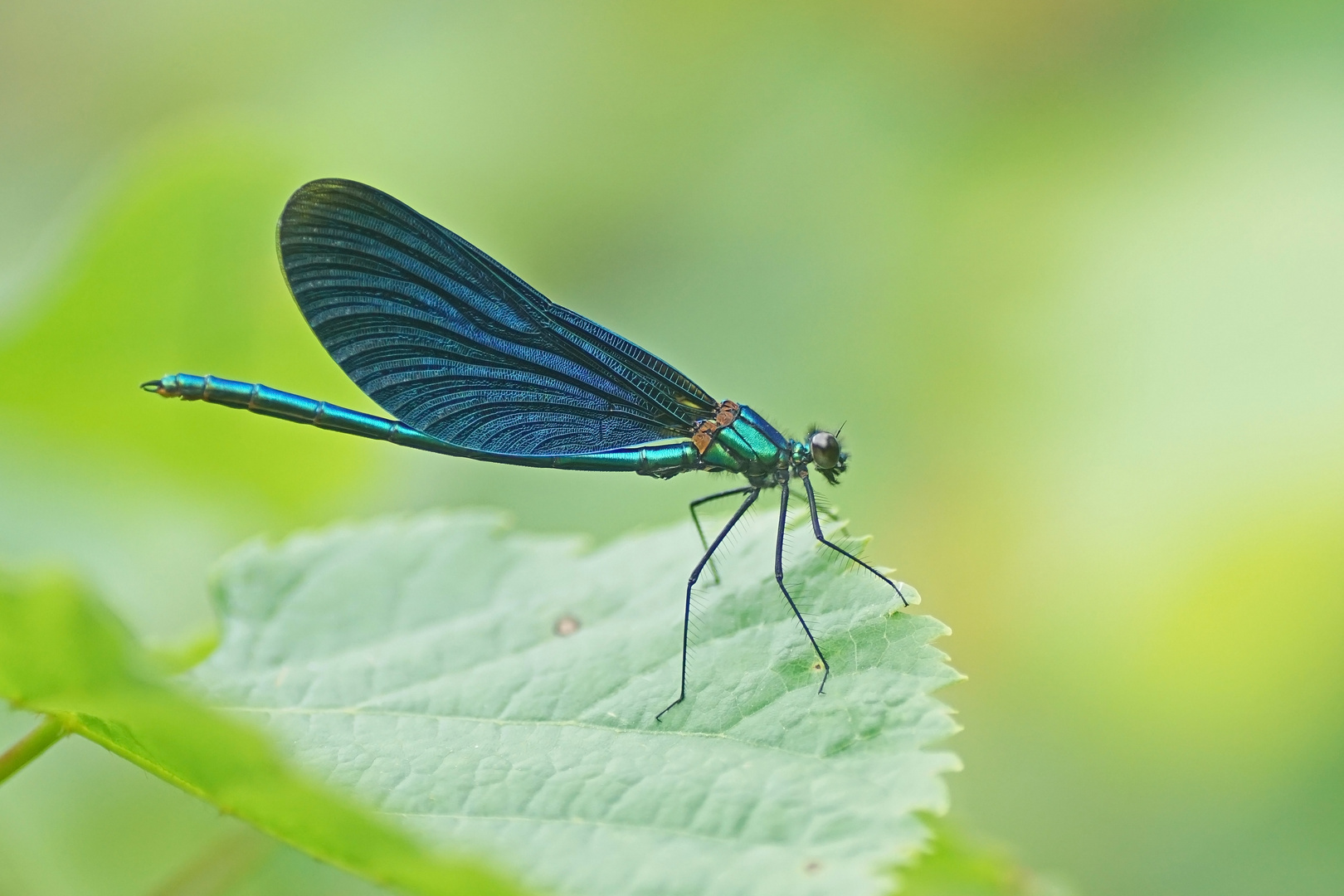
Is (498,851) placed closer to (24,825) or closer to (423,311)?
(423,311)

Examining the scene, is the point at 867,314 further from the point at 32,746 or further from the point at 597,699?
the point at 32,746

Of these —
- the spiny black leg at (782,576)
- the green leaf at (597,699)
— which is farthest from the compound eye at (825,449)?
the green leaf at (597,699)

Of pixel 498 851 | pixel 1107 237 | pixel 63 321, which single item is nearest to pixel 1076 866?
pixel 1107 237

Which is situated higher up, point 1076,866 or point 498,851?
point 1076,866

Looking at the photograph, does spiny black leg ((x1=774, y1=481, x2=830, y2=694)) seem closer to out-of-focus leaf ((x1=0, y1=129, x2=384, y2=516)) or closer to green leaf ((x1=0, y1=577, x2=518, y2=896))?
green leaf ((x1=0, y1=577, x2=518, y2=896))

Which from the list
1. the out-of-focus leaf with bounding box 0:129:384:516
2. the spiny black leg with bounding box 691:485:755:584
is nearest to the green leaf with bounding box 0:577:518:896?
the spiny black leg with bounding box 691:485:755:584
